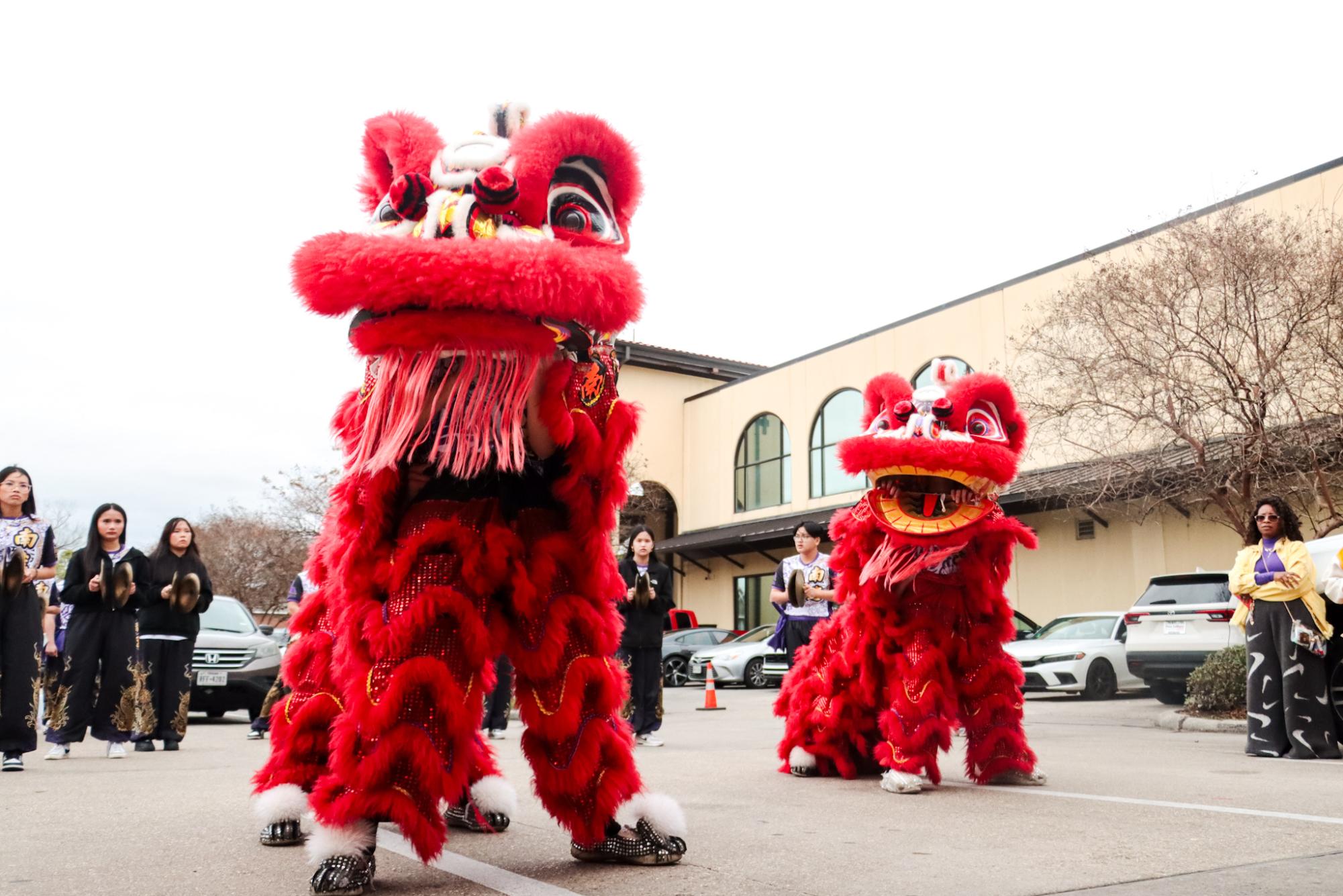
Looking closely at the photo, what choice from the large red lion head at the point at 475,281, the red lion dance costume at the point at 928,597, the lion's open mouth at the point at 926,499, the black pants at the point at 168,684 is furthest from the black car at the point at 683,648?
the large red lion head at the point at 475,281

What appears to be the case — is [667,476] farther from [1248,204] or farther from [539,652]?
[539,652]

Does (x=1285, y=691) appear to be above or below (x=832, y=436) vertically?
below

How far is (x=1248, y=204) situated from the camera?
16188 mm

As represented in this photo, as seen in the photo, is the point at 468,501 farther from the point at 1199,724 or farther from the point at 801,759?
the point at 1199,724

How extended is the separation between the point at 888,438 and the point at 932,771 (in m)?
1.63

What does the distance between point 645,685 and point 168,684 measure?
368 centimetres

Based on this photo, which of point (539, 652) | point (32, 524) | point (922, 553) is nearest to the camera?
point (539, 652)

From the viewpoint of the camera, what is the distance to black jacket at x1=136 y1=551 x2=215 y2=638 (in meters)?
8.48

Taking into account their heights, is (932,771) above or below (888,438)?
below

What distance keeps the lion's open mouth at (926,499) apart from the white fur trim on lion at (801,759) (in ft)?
4.51

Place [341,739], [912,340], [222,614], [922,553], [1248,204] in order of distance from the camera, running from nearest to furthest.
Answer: [341,739] < [922,553] < [222,614] < [1248,204] < [912,340]

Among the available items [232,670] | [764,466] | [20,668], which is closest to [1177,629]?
[232,670]

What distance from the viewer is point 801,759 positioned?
5992 mm

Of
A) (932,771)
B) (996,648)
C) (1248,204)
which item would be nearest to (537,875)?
(932,771)
